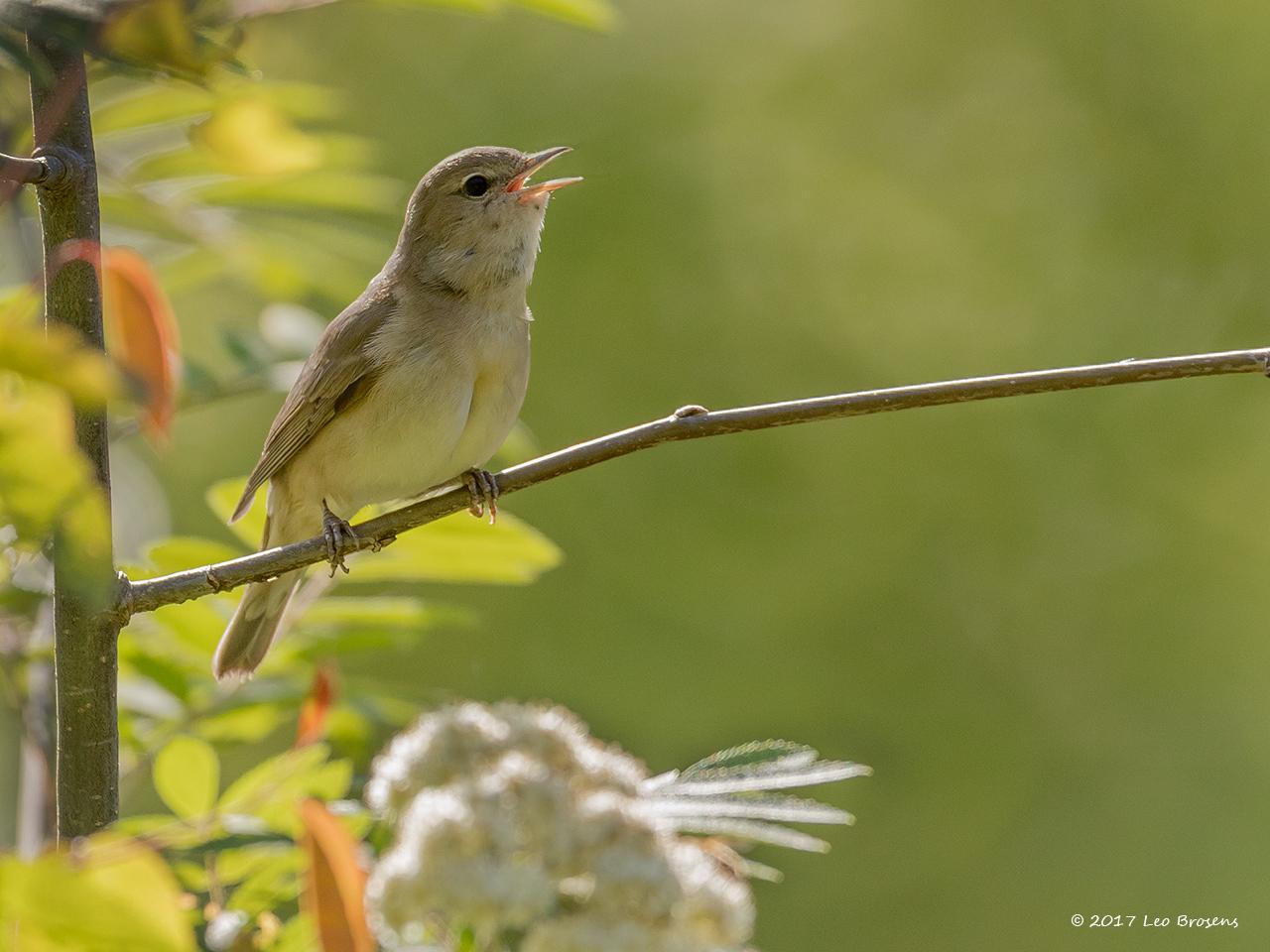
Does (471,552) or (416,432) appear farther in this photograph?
(416,432)

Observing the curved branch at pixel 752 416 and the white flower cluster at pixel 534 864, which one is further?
the curved branch at pixel 752 416

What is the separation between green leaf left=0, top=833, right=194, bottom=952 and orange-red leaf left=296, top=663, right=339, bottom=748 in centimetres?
108

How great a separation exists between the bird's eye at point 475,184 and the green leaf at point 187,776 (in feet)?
8.44

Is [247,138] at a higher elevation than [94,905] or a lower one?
higher

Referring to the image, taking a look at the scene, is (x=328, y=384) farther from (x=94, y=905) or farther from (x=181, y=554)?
(x=94, y=905)

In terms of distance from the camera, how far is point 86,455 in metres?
1.91

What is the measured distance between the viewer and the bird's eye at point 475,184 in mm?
4703

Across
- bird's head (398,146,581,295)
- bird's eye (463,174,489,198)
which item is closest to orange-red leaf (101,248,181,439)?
bird's head (398,146,581,295)

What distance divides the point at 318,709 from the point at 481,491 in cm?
106

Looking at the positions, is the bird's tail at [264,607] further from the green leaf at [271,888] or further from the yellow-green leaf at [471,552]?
the green leaf at [271,888]

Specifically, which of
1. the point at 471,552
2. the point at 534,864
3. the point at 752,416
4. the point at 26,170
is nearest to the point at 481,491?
the point at 471,552

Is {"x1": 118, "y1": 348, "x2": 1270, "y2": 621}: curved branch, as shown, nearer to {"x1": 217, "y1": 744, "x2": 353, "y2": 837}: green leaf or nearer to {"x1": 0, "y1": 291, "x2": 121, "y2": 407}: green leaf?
{"x1": 217, "y1": 744, "x2": 353, "y2": 837}: green leaf

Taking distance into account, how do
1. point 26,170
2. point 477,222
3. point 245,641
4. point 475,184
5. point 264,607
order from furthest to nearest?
point 475,184 → point 477,222 → point 264,607 → point 245,641 → point 26,170

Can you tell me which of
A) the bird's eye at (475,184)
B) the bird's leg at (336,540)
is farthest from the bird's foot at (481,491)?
the bird's eye at (475,184)
